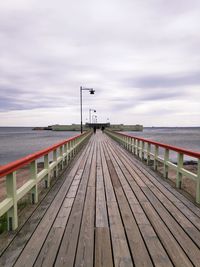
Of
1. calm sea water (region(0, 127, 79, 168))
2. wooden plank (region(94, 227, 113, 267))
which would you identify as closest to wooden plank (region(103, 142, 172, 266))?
wooden plank (region(94, 227, 113, 267))

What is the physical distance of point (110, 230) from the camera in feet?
12.2

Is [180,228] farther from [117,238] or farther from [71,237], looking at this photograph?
[71,237]

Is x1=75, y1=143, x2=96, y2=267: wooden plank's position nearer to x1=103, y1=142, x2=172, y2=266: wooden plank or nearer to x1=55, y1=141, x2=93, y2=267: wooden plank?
x1=55, y1=141, x2=93, y2=267: wooden plank

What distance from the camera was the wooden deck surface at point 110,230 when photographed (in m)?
2.93

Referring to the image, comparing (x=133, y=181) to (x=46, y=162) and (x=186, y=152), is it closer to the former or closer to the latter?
(x=186, y=152)

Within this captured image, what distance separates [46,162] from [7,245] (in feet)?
9.63

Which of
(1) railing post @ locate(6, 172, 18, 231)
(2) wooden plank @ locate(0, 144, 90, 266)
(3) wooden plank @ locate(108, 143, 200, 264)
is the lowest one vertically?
(2) wooden plank @ locate(0, 144, 90, 266)

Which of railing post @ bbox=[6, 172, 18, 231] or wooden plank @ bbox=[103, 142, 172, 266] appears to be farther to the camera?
railing post @ bbox=[6, 172, 18, 231]

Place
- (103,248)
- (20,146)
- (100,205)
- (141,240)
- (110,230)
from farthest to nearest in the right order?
(20,146), (100,205), (110,230), (141,240), (103,248)

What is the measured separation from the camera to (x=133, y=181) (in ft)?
22.9

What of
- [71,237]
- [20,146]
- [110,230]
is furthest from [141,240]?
[20,146]

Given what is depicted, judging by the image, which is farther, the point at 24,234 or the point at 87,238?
the point at 24,234

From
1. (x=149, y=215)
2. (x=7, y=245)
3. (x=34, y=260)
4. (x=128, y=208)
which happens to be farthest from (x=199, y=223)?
(x=7, y=245)

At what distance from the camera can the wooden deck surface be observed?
293cm
